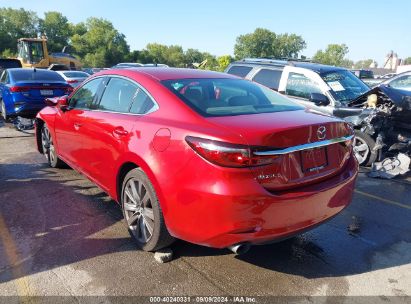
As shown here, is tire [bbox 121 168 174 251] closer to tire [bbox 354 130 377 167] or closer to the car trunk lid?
the car trunk lid

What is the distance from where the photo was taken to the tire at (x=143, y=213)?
3.30m

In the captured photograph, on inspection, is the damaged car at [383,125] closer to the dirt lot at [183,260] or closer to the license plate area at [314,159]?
the dirt lot at [183,260]

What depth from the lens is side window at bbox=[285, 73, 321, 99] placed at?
7.42m

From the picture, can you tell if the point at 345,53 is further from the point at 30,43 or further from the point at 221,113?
the point at 221,113

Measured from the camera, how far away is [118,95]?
13.5 feet

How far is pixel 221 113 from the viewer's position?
3258 mm

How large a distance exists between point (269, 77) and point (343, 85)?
1482mm

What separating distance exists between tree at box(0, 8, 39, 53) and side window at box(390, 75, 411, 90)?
3371 inches

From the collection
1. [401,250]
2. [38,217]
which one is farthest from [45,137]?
[401,250]

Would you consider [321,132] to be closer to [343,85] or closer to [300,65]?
[343,85]

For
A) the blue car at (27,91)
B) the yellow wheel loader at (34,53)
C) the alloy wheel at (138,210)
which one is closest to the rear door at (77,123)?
the alloy wheel at (138,210)

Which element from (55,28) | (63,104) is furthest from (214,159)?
(55,28)

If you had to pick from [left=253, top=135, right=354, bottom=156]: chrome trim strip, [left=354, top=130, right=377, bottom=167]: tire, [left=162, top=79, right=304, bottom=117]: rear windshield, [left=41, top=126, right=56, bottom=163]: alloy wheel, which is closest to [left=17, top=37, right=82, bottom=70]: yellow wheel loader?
[left=41, top=126, right=56, bottom=163]: alloy wheel

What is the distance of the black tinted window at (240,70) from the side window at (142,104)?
16.5 feet
